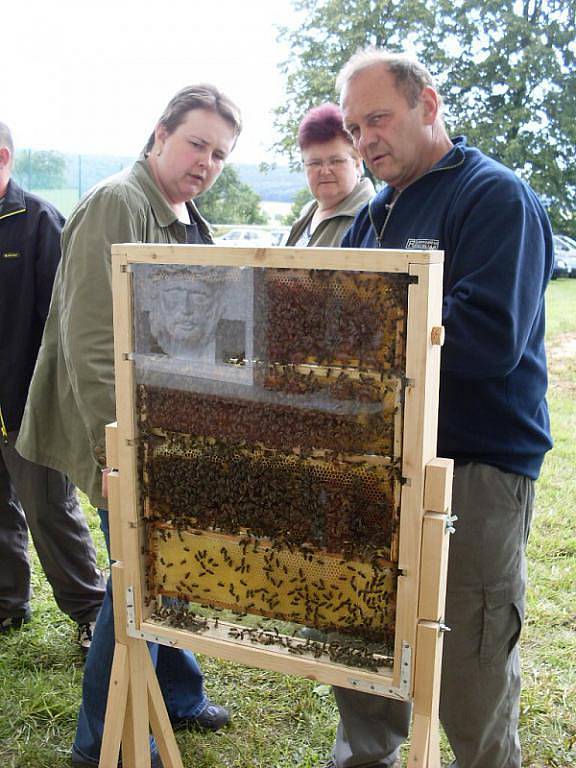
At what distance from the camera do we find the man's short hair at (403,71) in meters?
2.36

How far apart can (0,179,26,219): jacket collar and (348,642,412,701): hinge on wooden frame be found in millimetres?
2633

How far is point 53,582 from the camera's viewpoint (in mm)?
3652

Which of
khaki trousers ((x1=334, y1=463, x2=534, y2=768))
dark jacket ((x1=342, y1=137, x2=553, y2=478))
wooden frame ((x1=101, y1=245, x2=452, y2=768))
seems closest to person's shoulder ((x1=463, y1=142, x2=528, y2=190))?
dark jacket ((x1=342, y1=137, x2=553, y2=478))

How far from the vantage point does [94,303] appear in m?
2.49

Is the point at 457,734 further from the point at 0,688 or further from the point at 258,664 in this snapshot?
the point at 0,688

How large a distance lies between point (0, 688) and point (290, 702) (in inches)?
49.7

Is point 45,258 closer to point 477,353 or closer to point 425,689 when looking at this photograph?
point 477,353

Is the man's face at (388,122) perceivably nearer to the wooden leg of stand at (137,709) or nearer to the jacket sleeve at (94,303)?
the jacket sleeve at (94,303)

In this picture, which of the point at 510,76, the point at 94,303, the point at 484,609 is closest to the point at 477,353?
the point at 484,609

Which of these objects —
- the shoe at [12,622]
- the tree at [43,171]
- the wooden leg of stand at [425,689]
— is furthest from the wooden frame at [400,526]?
the tree at [43,171]

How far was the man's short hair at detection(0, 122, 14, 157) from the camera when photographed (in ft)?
11.9

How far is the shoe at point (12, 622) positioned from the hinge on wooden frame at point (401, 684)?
2.45 meters

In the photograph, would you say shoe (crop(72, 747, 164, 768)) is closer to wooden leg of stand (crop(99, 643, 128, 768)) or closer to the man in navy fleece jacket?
wooden leg of stand (crop(99, 643, 128, 768))

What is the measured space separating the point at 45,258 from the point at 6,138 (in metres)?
0.66
